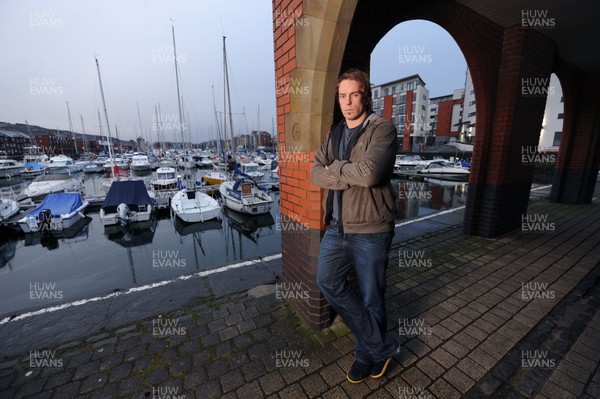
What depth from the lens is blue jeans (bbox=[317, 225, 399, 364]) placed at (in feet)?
6.01

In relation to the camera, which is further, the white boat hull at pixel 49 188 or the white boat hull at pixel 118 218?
the white boat hull at pixel 49 188

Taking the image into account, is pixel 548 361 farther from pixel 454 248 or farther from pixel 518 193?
pixel 518 193

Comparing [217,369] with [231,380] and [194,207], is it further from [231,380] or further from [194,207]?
[194,207]

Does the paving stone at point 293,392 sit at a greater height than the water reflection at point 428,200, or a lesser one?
greater

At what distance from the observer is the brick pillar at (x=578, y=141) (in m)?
Result: 7.48

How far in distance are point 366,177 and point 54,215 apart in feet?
52.8

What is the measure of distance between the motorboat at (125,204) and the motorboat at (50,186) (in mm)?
10589

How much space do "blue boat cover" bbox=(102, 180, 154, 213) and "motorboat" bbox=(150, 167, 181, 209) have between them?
2.66 meters

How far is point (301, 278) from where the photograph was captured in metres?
2.79

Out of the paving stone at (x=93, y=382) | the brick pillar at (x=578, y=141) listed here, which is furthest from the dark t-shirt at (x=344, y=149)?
the brick pillar at (x=578, y=141)

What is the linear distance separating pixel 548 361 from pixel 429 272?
164 cm

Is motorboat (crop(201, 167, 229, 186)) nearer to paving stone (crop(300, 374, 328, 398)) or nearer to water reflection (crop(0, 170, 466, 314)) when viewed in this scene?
water reflection (crop(0, 170, 466, 314))

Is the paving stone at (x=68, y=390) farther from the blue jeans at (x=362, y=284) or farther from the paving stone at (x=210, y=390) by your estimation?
the blue jeans at (x=362, y=284)

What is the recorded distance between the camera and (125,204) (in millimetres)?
12523
